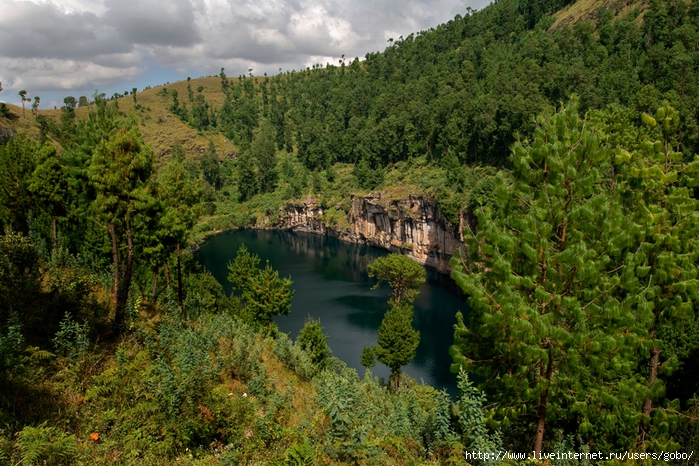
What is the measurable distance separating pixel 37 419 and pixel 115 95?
190138mm

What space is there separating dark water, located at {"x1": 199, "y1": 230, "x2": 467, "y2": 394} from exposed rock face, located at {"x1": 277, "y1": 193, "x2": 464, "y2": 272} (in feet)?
8.71

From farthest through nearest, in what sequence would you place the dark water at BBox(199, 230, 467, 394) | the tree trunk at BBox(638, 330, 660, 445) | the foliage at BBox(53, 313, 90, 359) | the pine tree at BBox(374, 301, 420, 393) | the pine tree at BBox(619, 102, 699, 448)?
the dark water at BBox(199, 230, 467, 394) → the pine tree at BBox(374, 301, 420, 393) → the foliage at BBox(53, 313, 90, 359) → the tree trunk at BBox(638, 330, 660, 445) → the pine tree at BBox(619, 102, 699, 448)

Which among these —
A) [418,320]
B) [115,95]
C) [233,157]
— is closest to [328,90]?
[233,157]

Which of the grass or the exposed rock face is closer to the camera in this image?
the exposed rock face

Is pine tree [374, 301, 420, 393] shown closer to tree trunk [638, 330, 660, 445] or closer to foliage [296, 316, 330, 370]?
foliage [296, 316, 330, 370]

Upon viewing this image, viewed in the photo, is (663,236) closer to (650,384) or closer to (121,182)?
(650,384)

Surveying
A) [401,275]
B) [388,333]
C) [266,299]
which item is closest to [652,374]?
[388,333]

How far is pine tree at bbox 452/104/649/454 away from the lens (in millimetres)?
8523

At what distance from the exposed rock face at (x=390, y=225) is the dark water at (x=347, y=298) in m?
2.66

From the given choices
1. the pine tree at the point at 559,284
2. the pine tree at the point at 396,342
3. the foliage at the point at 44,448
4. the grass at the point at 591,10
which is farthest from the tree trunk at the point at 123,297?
the grass at the point at 591,10

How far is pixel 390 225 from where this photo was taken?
262 ft

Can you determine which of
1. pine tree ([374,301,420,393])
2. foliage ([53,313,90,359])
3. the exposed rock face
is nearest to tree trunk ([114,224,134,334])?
foliage ([53,313,90,359])

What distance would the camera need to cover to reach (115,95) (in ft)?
550

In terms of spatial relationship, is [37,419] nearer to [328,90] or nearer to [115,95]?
[328,90]
